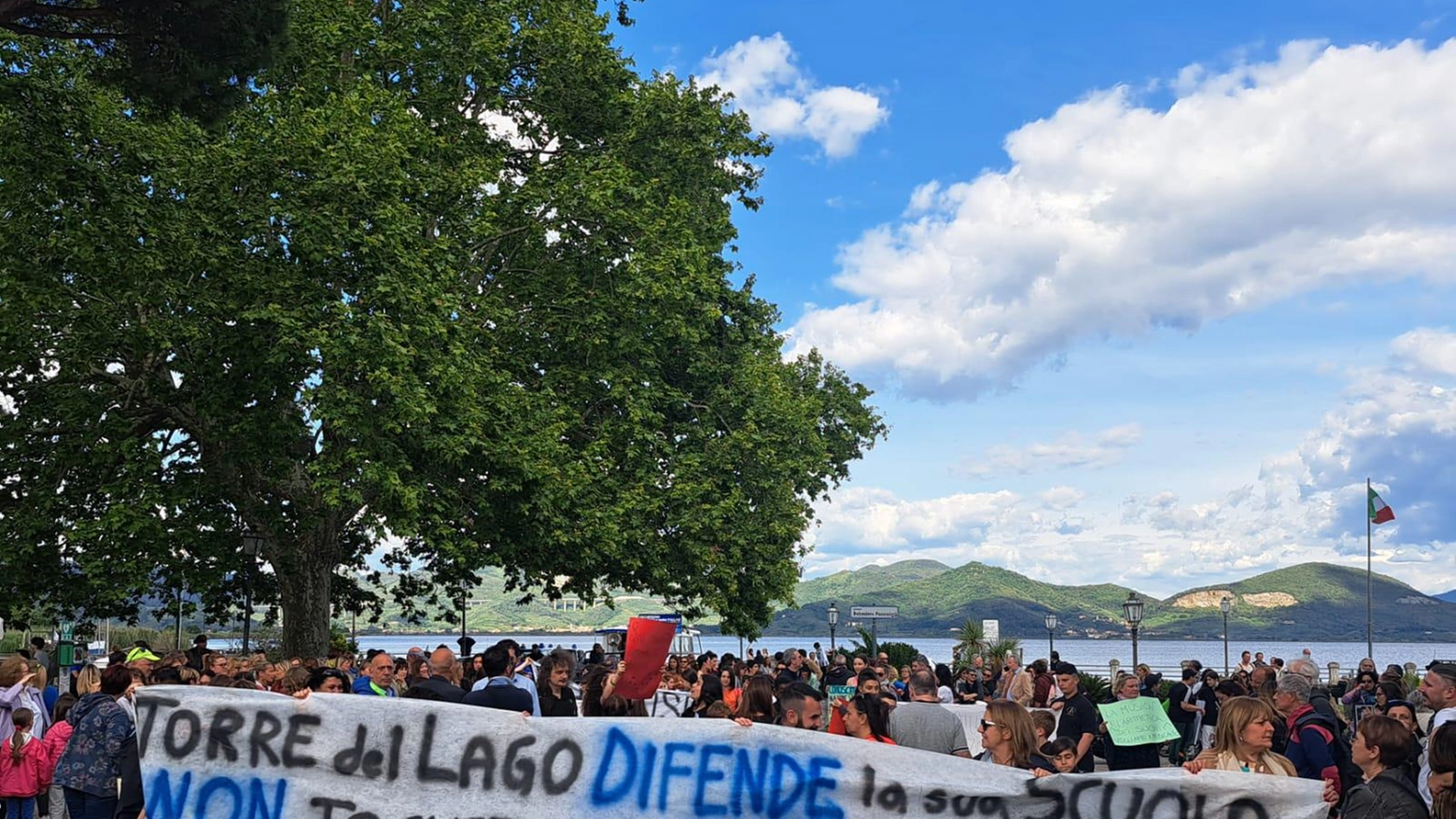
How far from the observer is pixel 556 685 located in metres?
11.9

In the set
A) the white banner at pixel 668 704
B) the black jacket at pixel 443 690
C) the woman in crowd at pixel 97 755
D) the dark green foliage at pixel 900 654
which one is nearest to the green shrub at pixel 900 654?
the dark green foliage at pixel 900 654

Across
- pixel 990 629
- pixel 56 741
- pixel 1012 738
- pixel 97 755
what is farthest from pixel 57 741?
pixel 990 629

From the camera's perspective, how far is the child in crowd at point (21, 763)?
40.1ft

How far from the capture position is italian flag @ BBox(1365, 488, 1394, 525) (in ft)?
171

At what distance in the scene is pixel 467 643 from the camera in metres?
30.1

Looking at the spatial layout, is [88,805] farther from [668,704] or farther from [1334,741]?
[1334,741]

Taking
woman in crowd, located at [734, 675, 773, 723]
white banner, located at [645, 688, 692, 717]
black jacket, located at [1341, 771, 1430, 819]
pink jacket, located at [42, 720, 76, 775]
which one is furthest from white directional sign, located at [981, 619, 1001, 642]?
black jacket, located at [1341, 771, 1430, 819]

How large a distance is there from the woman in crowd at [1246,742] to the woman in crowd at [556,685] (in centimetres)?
537

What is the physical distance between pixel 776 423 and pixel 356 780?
960 inches

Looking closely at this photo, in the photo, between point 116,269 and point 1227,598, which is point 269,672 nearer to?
point 116,269

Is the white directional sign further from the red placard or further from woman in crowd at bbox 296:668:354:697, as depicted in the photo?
woman in crowd at bbox 296:668:354:697

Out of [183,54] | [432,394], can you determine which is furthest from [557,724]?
[432,394]

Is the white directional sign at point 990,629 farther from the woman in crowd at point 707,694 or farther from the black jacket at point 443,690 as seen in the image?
the black jacket at point 443,690

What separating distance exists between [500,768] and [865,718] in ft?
8.26
